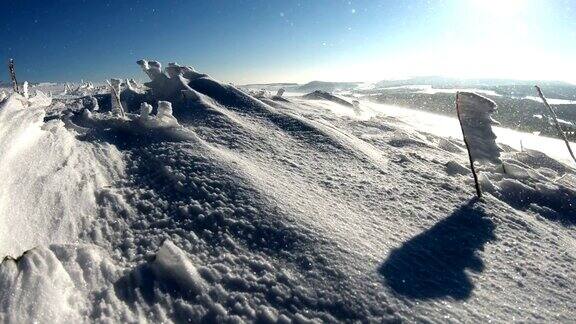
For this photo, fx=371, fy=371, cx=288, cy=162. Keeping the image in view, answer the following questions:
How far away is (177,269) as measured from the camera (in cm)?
345

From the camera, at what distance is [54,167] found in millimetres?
4902

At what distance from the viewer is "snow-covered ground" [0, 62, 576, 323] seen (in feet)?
10.6

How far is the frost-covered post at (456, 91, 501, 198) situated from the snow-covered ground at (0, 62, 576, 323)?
0.56 meters

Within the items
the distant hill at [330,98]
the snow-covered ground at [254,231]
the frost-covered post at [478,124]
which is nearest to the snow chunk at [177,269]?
the snow-covered ground at [254,231]

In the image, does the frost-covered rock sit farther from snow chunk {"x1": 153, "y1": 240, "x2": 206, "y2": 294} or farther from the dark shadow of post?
the dark shadow of post

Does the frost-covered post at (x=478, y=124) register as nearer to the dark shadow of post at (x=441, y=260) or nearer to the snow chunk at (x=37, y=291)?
the dark shadow of post at (x=441, y=260)

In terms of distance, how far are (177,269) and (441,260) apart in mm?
2832

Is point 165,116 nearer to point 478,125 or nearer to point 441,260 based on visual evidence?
point 441,260

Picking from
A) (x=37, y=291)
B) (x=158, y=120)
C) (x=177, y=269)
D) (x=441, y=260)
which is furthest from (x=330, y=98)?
(x=37, y=291)

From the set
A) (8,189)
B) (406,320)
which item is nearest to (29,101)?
(8,189)

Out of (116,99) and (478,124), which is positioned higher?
(116,99)

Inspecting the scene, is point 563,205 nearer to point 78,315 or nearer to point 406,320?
point 406,320

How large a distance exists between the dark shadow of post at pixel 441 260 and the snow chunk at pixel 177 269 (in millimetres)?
1811

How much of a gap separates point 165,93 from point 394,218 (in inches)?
330
